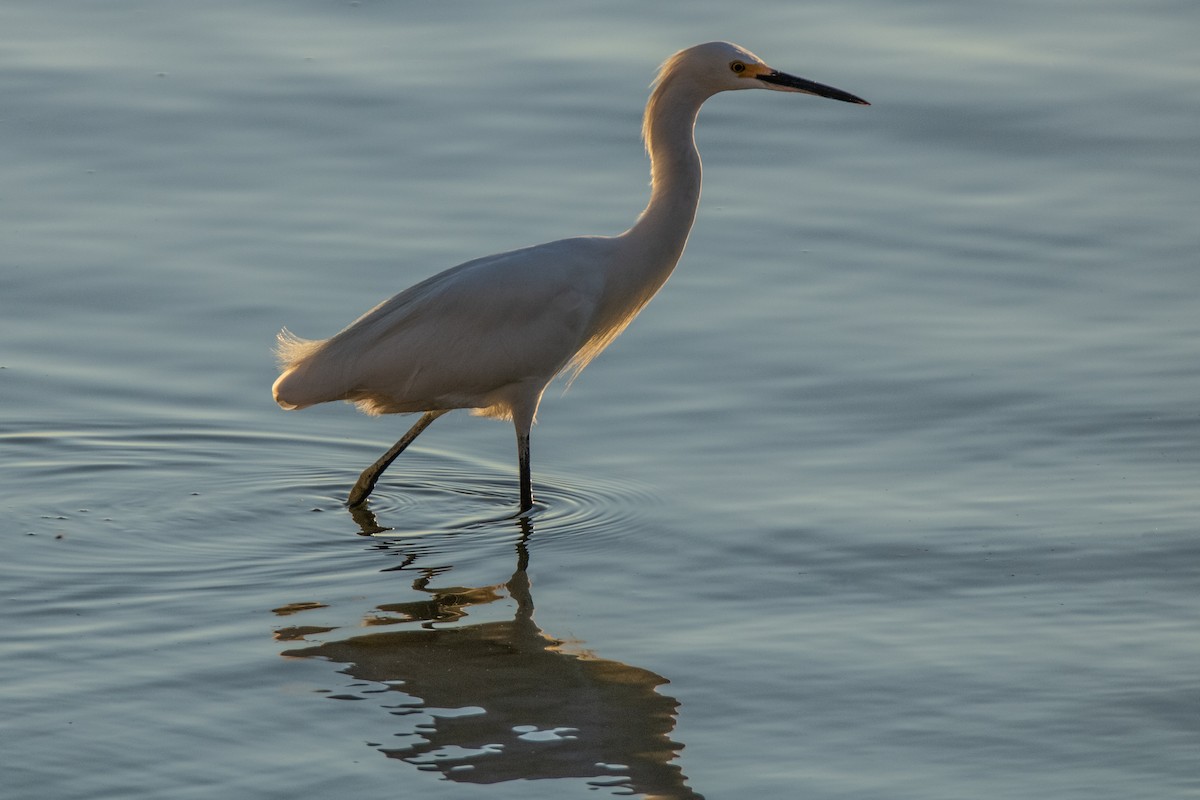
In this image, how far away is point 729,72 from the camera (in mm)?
7969

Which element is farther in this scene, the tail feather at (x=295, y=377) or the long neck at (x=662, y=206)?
the long neck at (x=662, y=206)

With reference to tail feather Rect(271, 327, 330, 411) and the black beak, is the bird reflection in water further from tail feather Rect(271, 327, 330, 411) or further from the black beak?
the black beak

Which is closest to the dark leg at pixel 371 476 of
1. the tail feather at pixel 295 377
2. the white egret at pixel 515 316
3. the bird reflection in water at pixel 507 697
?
the white egret at pixel 515 316

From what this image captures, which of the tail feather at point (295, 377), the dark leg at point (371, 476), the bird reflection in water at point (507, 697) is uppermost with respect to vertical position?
the tail feather at point (295, 377)

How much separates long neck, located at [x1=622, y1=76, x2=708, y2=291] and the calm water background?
83cm

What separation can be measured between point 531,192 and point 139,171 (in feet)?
7.33

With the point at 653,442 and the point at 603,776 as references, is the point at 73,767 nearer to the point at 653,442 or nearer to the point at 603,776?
the point at 603,776

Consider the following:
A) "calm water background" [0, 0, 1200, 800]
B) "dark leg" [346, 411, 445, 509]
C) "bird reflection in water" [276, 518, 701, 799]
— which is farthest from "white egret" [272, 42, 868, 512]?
"bird reflection in water" [276, 518, 701, 799]

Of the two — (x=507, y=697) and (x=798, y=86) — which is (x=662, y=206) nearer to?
(x=798, y=86)

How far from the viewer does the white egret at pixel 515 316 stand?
25.7ft

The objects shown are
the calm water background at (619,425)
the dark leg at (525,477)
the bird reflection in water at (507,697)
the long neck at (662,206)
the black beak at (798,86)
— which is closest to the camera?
the bird reflection in water at (507,697)

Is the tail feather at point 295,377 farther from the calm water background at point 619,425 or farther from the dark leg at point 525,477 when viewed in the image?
the dark leg at point 525,477

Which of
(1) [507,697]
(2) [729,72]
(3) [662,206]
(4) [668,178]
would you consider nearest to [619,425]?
(3) [662,206]

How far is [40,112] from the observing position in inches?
448
